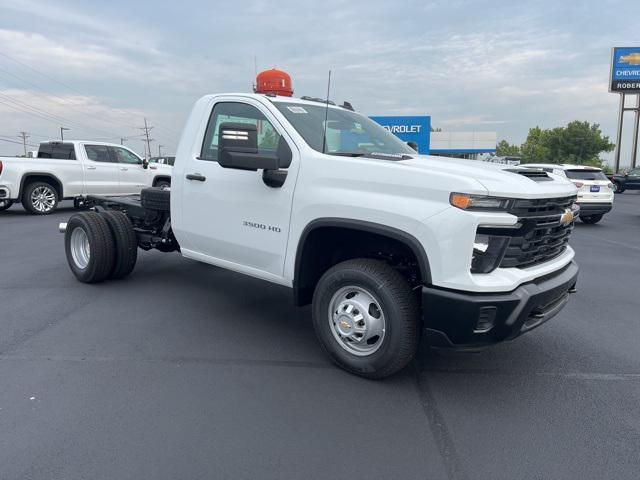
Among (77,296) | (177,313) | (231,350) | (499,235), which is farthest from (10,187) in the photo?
(499,235)

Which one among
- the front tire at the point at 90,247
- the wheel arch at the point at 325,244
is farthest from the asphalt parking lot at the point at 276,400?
the wheel arch at the point at 325,244

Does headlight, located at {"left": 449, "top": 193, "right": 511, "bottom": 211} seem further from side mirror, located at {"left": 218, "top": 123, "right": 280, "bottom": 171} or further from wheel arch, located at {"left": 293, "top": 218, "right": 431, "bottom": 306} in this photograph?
side mirror, located at {"left": 218, "top": 123, "right": 280, "bottom": 171}

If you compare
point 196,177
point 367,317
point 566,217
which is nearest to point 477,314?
point 367,317

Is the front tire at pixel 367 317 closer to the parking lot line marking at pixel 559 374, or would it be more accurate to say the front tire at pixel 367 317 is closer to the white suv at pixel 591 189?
the parking lot line marking at pixel 559 374

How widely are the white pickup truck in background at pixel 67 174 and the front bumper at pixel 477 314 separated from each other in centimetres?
1167

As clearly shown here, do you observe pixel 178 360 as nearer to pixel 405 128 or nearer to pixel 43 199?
pixel 43 199

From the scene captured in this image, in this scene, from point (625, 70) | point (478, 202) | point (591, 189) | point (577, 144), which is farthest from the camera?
point (577, 144)

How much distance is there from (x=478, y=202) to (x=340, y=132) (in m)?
1.59

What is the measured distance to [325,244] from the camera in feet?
12.8

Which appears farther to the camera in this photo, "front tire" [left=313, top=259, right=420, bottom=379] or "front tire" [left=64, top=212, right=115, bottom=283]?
Result: "front tire" [left=64, top=212, right=115, bottom=283]

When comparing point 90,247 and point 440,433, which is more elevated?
point 90,247

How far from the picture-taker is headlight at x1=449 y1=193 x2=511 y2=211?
294cm

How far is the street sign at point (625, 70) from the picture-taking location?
44.1 m

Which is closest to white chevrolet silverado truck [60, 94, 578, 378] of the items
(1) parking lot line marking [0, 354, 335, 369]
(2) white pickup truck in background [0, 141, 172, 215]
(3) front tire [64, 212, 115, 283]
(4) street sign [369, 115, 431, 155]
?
(1) parking lot line marking [0, 354, 335, 369]
